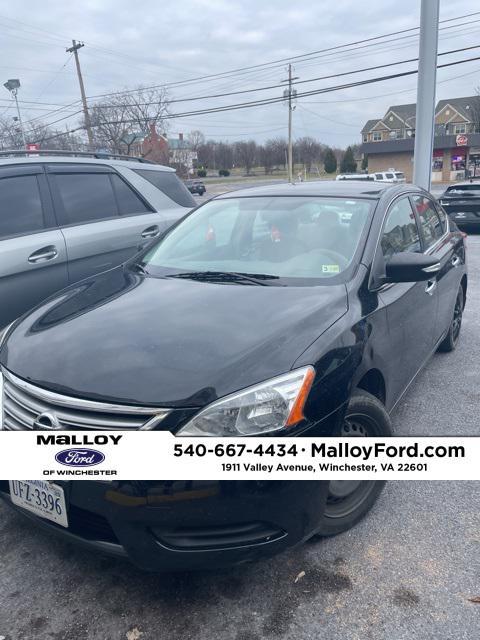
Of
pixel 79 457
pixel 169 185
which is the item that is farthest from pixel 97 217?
pixel 79 457

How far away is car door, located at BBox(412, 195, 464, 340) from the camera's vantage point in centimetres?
384

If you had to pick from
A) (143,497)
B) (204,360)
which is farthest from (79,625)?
(204,360)

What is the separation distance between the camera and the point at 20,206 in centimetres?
402

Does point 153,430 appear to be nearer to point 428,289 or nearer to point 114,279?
point 114,279

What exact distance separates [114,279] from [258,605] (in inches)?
76.9

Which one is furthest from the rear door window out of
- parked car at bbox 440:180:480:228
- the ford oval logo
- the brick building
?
the brick building

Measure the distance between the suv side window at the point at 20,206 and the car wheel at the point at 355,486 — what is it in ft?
9.75

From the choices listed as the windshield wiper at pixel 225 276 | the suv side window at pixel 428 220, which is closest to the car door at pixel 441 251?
the suv side window at pixel 428 220

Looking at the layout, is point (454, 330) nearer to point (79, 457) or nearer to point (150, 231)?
point (150, 231)

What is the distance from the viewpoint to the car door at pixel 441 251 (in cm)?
384

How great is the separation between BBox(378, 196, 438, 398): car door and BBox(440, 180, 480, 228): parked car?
31.2 feet

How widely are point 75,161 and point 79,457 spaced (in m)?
3.42

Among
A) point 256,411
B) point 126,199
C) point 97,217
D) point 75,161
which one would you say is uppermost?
point 75,161

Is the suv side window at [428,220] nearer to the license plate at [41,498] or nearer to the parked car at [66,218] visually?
the parked car at [66,218]
